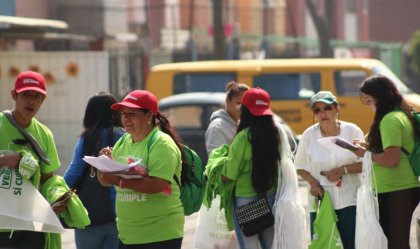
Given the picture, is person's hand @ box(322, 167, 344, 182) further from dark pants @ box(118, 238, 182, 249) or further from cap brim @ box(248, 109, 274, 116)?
dark pants @ box(118, 238, 182, 249)

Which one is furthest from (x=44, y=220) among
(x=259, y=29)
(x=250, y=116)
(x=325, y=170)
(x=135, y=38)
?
(x=259, y=29)

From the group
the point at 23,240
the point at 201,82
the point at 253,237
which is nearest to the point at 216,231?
the point at 253,237

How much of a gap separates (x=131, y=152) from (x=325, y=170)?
219 centimetres

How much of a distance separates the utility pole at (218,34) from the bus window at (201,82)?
34.2 feet

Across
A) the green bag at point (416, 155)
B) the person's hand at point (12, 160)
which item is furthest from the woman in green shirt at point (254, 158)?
the person's hand at point (12, 160)

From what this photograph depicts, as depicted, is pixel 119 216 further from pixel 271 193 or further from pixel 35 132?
pixel 271 193

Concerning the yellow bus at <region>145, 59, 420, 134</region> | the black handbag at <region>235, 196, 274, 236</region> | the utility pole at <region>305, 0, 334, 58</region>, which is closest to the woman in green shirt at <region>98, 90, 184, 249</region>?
the black handbag at <region>235, 196, 274, 236</region>

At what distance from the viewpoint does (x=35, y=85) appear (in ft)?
21.6

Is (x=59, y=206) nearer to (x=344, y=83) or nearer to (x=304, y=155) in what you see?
(x=304, y=155)

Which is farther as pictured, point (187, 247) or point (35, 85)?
point (187, 247)

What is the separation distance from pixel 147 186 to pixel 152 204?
15cm

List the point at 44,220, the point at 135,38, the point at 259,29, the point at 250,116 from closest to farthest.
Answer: the point at 44,220 → the point at 250,116 → the point at 135,38 → the point at 259,29

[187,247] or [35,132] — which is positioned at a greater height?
[35,132]

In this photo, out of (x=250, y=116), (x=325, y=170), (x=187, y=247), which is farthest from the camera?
(x=187, y=247)
